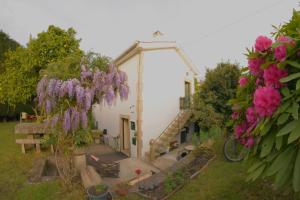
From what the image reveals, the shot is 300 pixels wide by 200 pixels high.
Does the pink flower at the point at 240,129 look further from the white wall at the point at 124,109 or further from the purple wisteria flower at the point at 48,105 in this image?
the white wall at the point at 124,109

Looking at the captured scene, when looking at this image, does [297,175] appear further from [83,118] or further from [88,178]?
[88,178]

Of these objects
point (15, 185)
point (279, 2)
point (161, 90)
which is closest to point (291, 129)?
point (15, 185)

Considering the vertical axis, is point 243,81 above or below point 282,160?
above

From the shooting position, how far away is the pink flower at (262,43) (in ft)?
6.21

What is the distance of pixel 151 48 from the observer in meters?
11.8

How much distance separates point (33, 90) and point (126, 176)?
779 cm

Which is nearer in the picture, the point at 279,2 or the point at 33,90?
the point at 279,2

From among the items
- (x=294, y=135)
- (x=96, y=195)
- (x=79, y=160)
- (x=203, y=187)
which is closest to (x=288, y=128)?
(x=294, y=135)

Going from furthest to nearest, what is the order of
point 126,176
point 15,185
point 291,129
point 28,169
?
point 126,176
point 28,169
point 15,185
point 291,129

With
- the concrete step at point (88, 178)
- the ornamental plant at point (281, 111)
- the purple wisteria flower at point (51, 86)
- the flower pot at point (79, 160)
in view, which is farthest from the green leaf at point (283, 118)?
the flower pot at point (79, 160)

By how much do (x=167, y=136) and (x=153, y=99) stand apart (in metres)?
2.18

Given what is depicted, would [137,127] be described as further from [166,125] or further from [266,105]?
[266,105]

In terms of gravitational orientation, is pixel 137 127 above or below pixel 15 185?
above

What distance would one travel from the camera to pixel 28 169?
25.7ft
